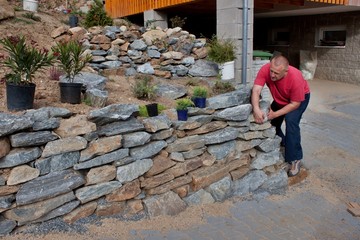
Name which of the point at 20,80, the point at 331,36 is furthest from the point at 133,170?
the point at 331,36

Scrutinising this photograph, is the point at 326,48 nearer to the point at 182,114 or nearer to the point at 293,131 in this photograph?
the point at 293,131

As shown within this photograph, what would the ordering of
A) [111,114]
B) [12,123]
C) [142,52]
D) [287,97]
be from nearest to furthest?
[12,123] < [111,114] < [287,97] < [142,52]

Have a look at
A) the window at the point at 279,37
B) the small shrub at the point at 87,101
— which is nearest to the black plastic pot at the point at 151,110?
the small shrub at the point at 87,101

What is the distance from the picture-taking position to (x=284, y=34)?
1265 cm

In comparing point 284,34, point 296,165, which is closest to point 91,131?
point 296,165

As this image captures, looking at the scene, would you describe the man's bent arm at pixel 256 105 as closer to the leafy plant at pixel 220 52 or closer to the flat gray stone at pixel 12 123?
the leafy plant at pixel 220 52

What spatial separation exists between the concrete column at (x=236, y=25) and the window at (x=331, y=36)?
5.65 meters

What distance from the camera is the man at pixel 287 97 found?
3777mm

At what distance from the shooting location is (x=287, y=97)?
3.97 m

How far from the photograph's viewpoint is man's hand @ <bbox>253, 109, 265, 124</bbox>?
12.7 feet

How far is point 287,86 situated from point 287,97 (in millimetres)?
169

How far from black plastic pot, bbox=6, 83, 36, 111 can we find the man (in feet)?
7.87

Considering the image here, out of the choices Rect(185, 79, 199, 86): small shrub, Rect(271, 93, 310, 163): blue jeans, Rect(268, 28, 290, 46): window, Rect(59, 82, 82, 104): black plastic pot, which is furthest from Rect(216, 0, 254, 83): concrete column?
Rect(268, 28, 290, 46): window

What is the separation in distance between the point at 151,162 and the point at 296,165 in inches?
78.1
